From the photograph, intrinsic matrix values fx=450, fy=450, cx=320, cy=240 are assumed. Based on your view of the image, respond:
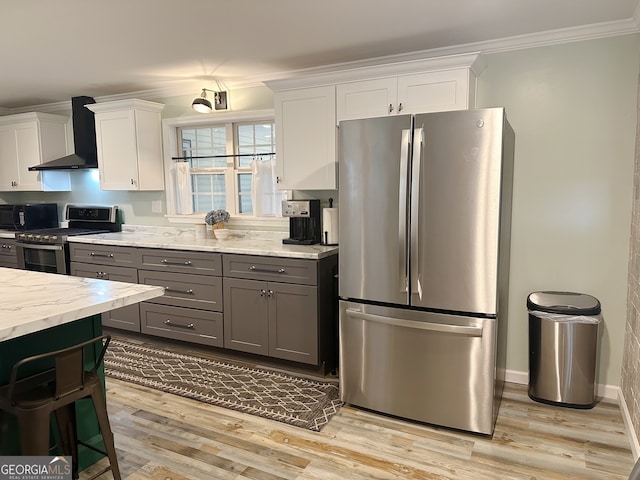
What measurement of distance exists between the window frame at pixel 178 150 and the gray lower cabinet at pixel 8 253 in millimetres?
1644

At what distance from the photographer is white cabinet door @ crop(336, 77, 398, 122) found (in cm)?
307

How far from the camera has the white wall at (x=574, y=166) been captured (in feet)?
9.15

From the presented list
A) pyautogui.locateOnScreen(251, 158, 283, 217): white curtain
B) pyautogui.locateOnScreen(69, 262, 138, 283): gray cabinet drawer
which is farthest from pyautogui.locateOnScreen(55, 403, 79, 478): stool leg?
pyautogui.locateOnScreen(251, 158, 283, 217): white curtain

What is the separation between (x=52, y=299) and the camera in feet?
6.16

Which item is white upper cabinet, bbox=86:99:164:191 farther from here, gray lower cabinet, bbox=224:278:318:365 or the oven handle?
gray lower cabinet, bbox=224:278:318:365

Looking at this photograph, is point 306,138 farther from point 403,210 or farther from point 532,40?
point 532,40

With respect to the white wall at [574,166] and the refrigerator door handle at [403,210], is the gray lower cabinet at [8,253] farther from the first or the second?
the white wall at [574,166]

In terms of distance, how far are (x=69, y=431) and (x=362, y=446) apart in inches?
56.0

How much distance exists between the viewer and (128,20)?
260 centimetres

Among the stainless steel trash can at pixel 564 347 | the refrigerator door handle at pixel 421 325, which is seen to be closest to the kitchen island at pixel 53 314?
the refrigerator door handle at pixel 421 325

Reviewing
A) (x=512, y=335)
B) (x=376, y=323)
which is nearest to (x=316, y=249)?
(x=376, y=323)

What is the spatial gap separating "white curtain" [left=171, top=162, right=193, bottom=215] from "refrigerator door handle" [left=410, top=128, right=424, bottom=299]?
2764mm

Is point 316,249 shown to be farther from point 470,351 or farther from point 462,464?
point 462,464

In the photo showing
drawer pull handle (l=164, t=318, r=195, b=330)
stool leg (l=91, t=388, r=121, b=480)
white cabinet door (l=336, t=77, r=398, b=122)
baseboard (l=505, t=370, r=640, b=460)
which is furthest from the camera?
drawer pull handle (l=164, t=318, r=195, b=330)
